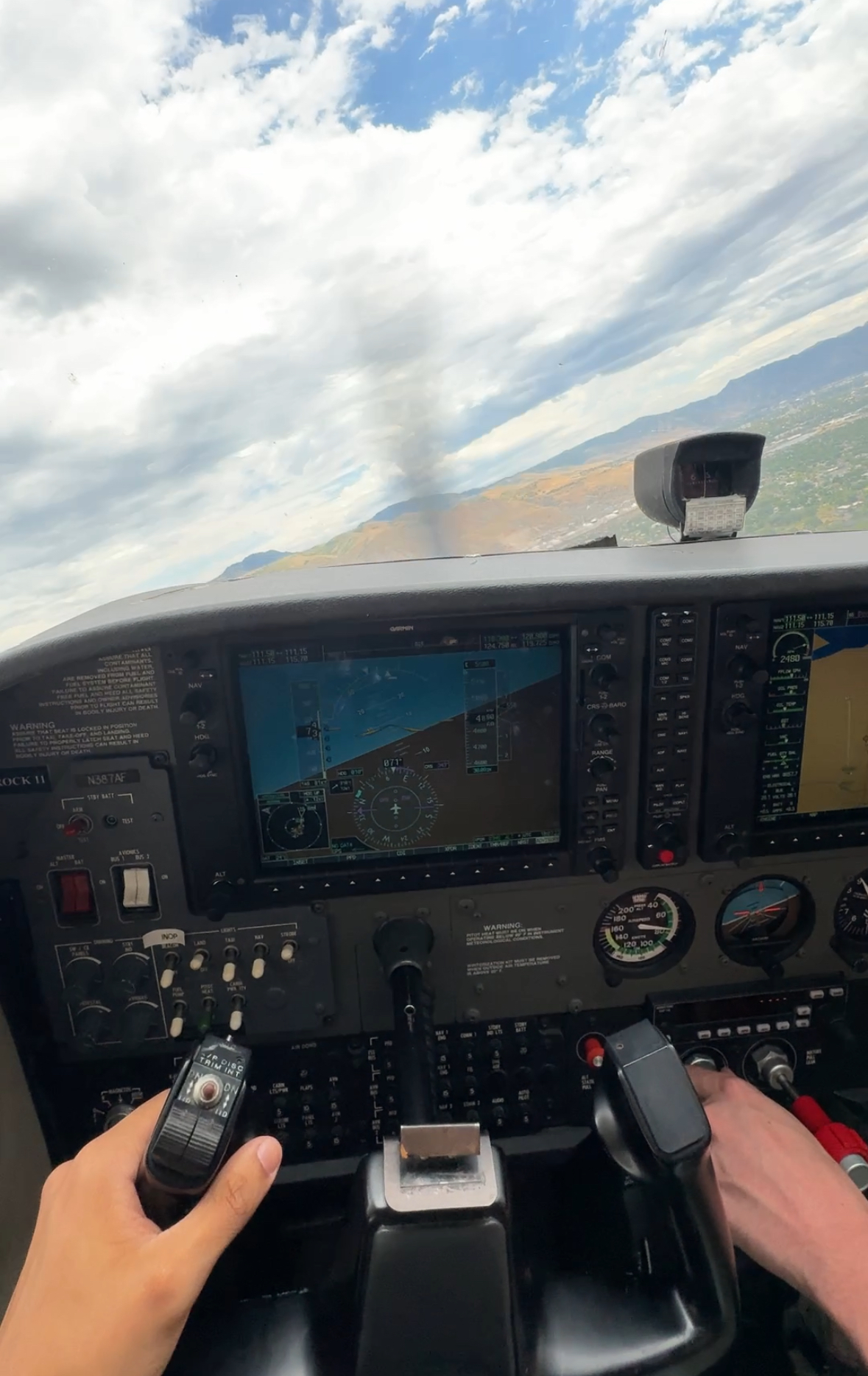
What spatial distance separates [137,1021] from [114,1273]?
89 cm

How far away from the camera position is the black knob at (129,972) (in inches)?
68.9

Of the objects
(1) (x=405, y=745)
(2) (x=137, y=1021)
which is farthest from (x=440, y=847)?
(2) (x=137, y=1021)

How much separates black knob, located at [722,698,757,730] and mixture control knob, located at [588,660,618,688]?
0.24m

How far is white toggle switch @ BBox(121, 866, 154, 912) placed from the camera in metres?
1.70

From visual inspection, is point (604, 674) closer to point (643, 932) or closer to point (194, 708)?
point (643, 932)

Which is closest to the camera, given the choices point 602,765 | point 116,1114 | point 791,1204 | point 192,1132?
point 192,1132

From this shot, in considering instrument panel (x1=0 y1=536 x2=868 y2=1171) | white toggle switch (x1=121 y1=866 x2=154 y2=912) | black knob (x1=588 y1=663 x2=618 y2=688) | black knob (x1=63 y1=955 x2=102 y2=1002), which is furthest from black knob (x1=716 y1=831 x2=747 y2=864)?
black knob (x1=63 y1=955 x2=102 y2=1002)

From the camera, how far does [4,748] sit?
1604 mm

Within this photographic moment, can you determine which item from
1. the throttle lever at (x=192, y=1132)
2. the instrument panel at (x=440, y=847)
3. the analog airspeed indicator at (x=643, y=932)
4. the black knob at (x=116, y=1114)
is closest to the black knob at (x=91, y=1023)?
the instrument panel at (x=440, y=847)

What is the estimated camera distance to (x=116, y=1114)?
1868 millimetres

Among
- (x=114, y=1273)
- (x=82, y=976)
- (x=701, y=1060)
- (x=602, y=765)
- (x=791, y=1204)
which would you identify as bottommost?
(x=701, y=1060)

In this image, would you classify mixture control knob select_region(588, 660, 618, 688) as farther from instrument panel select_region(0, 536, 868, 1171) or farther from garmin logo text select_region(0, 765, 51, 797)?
garmin logo text select_region(0, 765, 51, 797)

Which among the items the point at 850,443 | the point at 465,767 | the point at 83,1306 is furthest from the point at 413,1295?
the point at 850,443

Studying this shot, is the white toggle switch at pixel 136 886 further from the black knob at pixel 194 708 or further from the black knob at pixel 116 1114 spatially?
the black knob at pixel 116 1114
